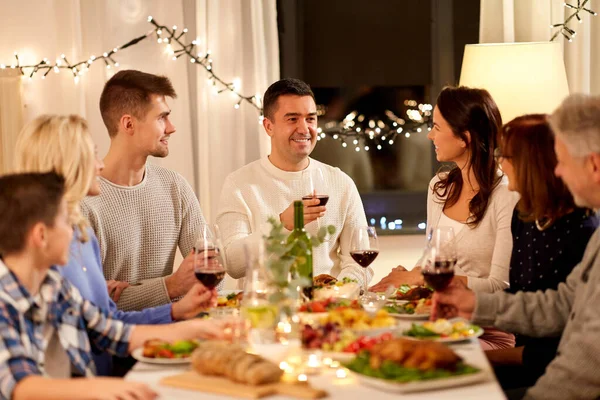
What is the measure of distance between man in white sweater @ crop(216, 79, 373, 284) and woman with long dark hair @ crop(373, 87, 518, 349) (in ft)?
1.60

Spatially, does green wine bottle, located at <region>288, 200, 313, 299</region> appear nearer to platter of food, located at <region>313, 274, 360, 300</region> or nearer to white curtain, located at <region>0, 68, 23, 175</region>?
platter of food, located at <region>313, 274, 360, 300</region>

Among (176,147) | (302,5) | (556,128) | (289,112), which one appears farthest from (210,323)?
(302,5)

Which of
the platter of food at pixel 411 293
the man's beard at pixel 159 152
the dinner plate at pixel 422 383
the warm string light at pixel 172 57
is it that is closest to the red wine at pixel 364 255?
Result: the platter of food at pixel 411 293

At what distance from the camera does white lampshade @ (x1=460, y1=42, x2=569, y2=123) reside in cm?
458

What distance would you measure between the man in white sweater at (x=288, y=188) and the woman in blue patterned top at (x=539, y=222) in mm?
1189

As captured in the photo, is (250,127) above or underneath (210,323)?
above

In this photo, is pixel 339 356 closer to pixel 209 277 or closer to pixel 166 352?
pixel 166 352

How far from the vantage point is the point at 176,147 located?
5.15m

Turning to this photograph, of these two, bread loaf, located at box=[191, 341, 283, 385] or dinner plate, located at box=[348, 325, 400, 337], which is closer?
bread loaf, located at box=[191, 341, 283, 385]

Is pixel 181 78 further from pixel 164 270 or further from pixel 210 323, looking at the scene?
pixel 210 323

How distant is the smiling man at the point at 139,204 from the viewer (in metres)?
3.53

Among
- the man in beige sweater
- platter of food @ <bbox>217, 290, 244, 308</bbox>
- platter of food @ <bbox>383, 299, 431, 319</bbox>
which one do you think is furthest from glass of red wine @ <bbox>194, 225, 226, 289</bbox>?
the man in beige sweater

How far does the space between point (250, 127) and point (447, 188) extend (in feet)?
5.77

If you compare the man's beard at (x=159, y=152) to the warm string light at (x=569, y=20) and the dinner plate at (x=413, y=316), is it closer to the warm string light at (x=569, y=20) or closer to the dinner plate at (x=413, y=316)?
the dinner plate at (x=413, y=316)
